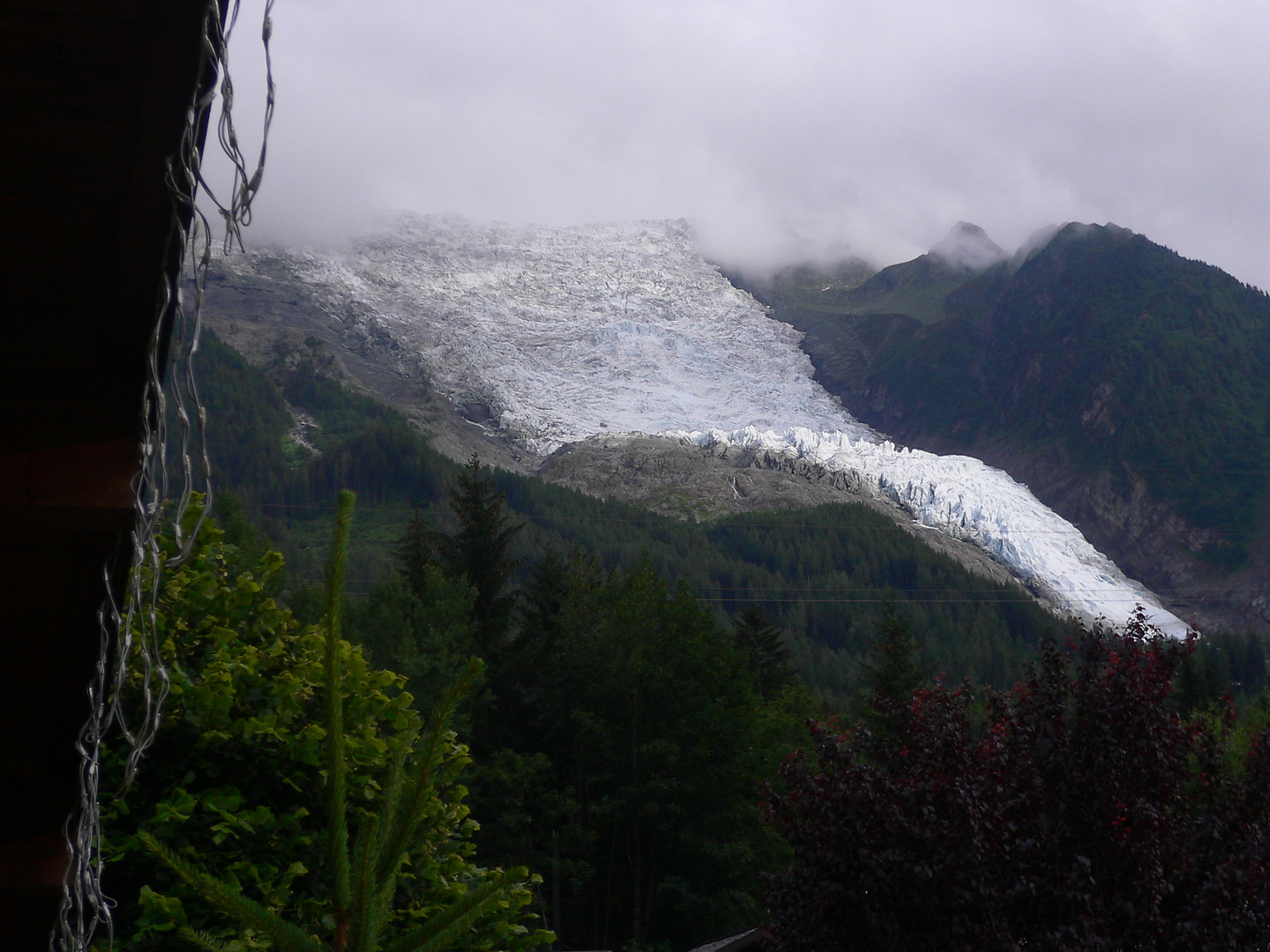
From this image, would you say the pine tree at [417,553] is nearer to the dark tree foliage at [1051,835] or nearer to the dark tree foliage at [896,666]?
the dark tree foliage at [896,666]

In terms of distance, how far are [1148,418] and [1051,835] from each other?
6754 inches

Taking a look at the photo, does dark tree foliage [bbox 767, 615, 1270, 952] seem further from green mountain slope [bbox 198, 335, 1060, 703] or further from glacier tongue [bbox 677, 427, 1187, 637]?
glacier tongue [bbox 677, 427, 1187, 637]

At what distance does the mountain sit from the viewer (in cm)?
14788

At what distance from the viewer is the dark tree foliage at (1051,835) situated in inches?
297

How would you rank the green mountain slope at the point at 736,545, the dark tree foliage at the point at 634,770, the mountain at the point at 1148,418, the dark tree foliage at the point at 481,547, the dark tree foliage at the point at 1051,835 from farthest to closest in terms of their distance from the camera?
the mountain at the point at 1148,418 → the green mountain slope at the point at 736,545 → the dark tree foliage at the point at 481,547 → the dark tree foliage at the point at 634,770 → the dark tree foliage at the point at 1051,835

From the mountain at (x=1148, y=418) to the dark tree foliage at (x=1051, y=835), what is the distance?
152551mm

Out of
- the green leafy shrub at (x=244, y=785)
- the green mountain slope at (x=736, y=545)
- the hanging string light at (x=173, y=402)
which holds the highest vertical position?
the green mountain slope at (x=736, y=545)

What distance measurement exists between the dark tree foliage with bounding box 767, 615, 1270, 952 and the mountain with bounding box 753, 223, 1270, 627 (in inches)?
6006

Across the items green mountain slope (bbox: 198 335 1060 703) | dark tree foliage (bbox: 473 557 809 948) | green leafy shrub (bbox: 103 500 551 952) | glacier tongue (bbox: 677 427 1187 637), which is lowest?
dark tree foliage (bbox: 473 557 809 948)

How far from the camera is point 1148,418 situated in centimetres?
16050

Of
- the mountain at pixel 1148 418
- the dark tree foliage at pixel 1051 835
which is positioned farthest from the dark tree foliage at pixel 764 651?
the mountain at pixel 1148 418

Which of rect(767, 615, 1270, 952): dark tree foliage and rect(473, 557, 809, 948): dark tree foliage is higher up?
rect(767, 615, 1270, 952): dark tree foliage

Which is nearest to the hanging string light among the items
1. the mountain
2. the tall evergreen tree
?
the tall evergreen tree

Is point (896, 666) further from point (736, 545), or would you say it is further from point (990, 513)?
point (990, 513)
